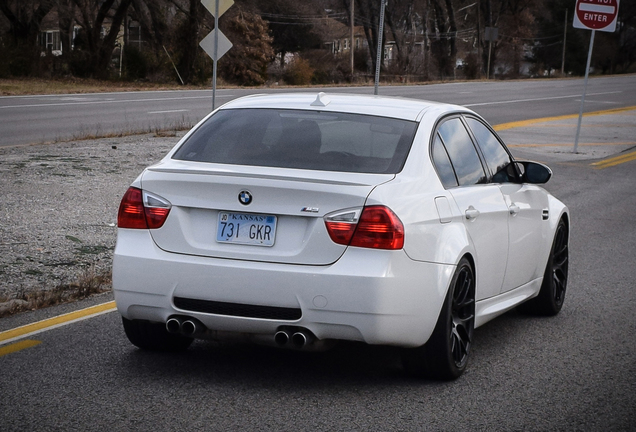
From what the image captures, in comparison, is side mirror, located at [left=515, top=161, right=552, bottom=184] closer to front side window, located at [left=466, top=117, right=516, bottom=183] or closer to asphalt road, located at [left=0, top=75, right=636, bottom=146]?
front side window, located at [left=466, top=117, right=516, bottom=183]

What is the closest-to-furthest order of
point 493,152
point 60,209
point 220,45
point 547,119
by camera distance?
point 493,152 < point 60,209 < point 220,45 < point 547,119

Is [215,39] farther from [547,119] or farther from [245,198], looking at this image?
[547,119]

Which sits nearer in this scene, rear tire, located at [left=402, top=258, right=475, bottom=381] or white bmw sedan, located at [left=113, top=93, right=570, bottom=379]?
white bmw sedan, located at [left=113, top=93, right=570, bottom=379]

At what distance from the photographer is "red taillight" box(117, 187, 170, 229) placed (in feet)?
16.6

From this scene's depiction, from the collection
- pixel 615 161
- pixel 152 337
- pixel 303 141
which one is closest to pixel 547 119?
pixel 615 161

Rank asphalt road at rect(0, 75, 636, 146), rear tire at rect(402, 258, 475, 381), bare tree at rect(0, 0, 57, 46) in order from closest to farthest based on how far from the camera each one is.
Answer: rear tire at rect(402, 258, 475, 381)
asphalt road at rect(0, 75, 636, 146)
bare tree at rect(0, 0, 57, 46)

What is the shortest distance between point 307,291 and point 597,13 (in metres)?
16.5

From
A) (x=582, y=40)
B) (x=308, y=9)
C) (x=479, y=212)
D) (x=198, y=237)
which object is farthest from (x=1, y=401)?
(x=582, y=40)

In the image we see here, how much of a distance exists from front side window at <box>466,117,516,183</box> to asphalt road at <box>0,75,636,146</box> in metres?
13.3

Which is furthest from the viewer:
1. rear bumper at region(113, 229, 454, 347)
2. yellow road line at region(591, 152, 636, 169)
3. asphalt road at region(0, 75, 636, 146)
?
asphalt road at region(0, 75, 636, 146)

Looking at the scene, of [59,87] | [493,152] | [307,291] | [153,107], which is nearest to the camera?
[307,291]

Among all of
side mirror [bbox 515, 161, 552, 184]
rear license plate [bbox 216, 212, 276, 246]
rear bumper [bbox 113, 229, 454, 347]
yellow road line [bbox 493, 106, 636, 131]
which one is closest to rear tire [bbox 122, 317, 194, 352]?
rear bumper [bbox 113, 229, 454, 347]

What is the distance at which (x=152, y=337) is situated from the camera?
18.4 ft

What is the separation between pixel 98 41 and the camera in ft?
147
